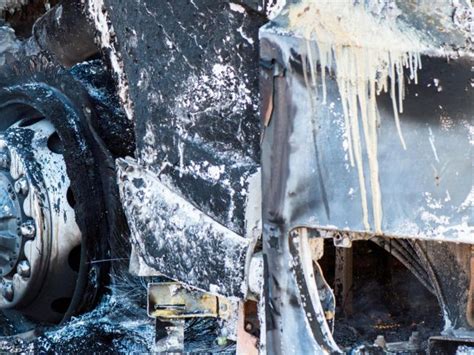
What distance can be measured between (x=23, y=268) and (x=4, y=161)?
0.41 meters

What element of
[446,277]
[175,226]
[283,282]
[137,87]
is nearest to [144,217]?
[175,226]

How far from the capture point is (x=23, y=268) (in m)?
3.60

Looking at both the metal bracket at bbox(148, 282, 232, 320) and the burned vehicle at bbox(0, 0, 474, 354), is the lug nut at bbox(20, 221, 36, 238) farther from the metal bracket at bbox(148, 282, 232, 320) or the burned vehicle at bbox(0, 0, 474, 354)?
the metal bracket at bbox(148, 282, 232, 320)

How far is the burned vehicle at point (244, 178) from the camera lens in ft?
6.95

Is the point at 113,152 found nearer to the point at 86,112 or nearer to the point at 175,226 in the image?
the point at 86,112

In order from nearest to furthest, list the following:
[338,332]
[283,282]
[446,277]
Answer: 1. [283,282]
2. [446,277]
3. [338,332]

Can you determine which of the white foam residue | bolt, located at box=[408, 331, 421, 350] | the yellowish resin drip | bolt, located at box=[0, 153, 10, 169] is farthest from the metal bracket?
bolt, located at box=[0, 153, 10, 169]

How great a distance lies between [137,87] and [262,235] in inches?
26.5

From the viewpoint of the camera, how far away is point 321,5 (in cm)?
219

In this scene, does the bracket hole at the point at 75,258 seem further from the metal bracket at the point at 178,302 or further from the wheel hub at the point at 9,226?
the metal bracket at the point at 178,302

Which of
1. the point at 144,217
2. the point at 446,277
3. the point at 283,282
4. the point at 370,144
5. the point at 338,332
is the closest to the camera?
the point at 370,144

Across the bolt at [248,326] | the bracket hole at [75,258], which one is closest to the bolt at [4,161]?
the bracket hole at [75,258]

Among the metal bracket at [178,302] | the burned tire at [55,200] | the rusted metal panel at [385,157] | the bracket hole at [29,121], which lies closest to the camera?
the rusted metal panel at [385,157]

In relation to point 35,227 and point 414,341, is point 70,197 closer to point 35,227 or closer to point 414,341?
point 35,227
